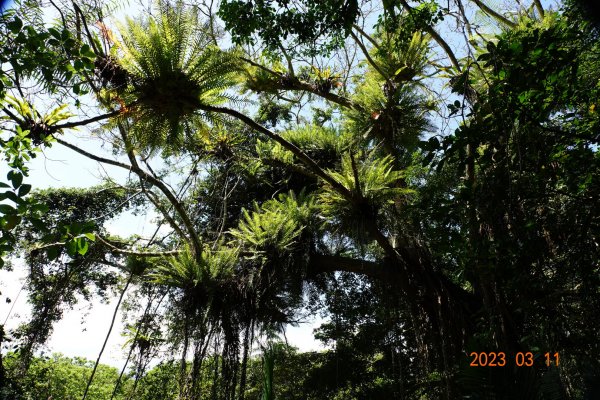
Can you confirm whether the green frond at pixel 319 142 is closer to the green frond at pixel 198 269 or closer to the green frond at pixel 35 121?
the green frond at pixel 198 269

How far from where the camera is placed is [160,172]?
6.71 metres

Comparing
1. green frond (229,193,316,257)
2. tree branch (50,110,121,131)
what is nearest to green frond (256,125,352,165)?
green frond (229,193,316,257)

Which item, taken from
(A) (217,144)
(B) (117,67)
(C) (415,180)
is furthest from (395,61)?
(B) (117,67)

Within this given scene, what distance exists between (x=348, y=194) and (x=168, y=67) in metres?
1.71

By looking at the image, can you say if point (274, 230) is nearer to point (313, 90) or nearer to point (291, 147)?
point (291, 147)

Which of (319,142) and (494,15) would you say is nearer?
(494,15)

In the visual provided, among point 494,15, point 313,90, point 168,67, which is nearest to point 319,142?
point 313,90

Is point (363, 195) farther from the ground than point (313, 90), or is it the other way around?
point (313, 90)

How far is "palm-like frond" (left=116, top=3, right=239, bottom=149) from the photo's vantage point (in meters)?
2.67

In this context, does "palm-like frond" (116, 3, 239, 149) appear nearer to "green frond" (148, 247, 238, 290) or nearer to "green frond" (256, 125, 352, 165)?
"green frond" (148, 247, 238, 290)

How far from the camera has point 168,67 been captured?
2.68m

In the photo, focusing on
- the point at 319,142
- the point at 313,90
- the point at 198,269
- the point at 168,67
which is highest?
the point at 313,90

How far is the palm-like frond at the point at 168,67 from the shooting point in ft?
8.75

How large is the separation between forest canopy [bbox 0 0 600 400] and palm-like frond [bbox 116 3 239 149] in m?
0.01
